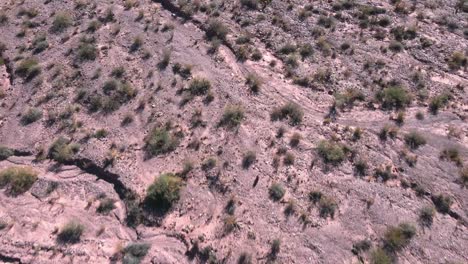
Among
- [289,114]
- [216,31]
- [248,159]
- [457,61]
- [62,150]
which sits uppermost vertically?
[457,61]

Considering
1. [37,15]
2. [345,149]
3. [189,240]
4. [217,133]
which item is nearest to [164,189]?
[189,240]

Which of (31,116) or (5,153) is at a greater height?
(31,116)

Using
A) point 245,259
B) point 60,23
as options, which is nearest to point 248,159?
point 245,259

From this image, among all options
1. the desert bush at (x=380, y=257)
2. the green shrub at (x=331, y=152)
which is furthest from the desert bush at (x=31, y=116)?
the desert bush at (x=380, y=257)

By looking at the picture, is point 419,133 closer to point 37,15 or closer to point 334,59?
point 334,59

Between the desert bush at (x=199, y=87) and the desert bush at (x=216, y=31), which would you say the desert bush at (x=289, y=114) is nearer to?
the desert bush at (x=199, y=87)

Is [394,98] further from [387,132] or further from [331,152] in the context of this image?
[331,152]

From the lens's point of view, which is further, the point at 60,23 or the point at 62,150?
the point at 60,23

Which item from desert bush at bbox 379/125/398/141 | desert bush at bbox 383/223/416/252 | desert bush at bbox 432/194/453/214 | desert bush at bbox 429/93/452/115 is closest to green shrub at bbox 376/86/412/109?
desert bush at bbox 429/93/452/115
